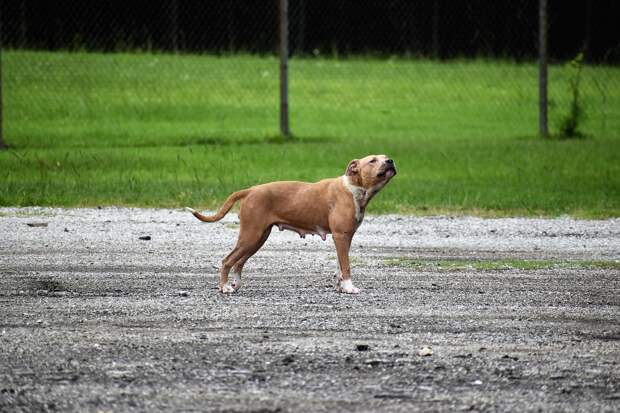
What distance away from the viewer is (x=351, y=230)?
9062mm

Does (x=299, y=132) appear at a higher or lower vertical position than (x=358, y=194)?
lower

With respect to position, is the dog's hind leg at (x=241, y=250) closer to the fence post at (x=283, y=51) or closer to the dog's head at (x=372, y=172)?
the dog's head at (x=372, y=172)

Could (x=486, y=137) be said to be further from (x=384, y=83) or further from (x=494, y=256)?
(x=494, y=256)

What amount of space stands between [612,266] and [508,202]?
394 cm

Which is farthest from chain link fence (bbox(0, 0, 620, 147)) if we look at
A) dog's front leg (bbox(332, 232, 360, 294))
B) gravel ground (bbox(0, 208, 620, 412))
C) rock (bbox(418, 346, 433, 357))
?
rock (bbox(418, 346, 433, 357))

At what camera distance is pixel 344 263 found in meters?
9.09

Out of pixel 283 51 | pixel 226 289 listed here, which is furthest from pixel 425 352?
pixel 283 51

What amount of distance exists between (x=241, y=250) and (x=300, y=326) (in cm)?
118

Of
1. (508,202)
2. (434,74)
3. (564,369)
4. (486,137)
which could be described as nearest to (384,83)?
(434,74)

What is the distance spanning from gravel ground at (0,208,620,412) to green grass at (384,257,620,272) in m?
0.16

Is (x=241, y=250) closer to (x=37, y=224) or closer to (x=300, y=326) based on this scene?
(x=300, y=326)

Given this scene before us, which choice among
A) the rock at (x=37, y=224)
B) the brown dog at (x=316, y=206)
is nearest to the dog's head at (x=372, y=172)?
the brown dog at (x=316, y=206)

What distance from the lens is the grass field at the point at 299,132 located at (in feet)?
50.6

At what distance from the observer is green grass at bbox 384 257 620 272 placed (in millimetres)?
10703
